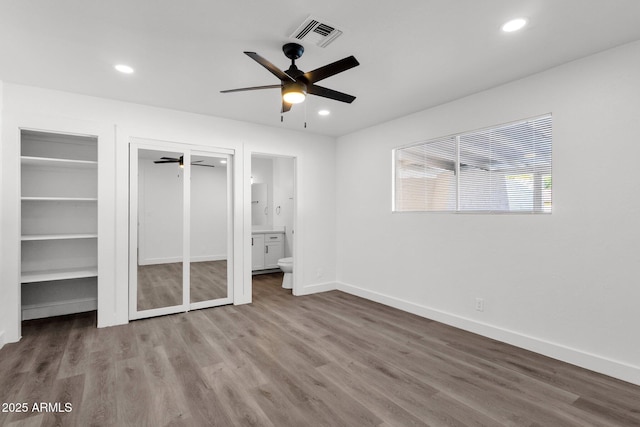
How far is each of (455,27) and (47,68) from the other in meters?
3.53

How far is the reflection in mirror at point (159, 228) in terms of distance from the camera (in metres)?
3.86

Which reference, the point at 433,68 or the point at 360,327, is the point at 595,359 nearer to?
the point at 360,327

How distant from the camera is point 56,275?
3.53 m

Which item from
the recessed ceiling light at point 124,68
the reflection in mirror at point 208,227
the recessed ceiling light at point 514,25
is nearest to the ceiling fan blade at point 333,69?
the recessed ceiling light at point 514,25

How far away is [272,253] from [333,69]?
4.94 meters

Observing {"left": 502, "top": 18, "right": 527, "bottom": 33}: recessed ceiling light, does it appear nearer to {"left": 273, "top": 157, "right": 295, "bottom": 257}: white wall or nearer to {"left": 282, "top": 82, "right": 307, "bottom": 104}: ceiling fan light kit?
{"left": 282, "top": 82, "right": 307, "bottom": 104}: ceiling fan light kit

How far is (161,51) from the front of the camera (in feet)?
8.48

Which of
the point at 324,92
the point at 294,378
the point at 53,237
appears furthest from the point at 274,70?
the point at 53,237

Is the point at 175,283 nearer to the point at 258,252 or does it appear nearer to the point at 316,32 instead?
the point at 258,252

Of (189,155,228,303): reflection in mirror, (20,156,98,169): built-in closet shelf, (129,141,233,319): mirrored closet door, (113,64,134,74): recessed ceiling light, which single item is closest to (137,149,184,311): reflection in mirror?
(129,141,233,319): mirrored closet door

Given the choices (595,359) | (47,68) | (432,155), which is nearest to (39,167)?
(47,68)

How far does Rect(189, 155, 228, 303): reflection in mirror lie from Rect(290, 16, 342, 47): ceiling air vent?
8.02 feet

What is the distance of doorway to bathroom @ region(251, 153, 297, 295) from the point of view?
21.2ft

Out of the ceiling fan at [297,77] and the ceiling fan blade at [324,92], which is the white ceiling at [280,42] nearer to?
the ceiling fan at [297,77]
